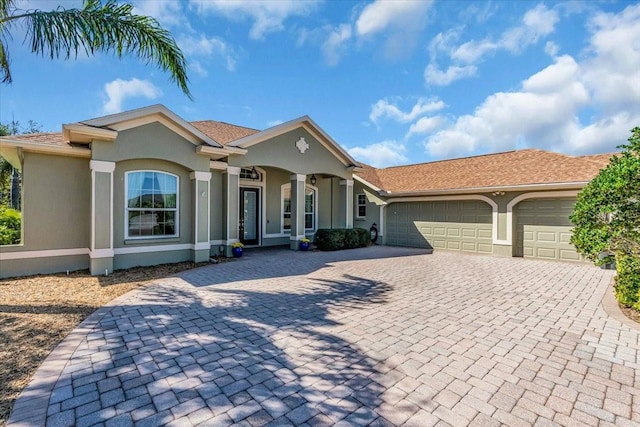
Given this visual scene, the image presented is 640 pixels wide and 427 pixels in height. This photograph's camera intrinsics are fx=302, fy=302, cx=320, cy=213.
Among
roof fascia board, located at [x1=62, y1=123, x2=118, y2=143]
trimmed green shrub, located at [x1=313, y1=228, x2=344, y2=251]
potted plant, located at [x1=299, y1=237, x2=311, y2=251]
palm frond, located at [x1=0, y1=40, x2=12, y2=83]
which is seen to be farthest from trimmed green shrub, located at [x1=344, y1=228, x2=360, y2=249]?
palm frond, located at [x1=0, y1=40, x2=12, y2=83]

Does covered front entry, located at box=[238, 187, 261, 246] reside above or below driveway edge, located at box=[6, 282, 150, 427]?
above

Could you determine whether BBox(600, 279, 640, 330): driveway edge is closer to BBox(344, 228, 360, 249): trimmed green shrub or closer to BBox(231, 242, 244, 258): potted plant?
BBox(344, 228, 360, 249): trimmed green shrub

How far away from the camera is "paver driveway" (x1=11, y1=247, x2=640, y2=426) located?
2773 mm

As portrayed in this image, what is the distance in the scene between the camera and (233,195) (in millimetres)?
11484

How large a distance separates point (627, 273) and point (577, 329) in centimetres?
239

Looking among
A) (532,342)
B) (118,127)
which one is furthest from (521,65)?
(118,127)

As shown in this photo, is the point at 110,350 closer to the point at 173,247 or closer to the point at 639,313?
the point at 173,247

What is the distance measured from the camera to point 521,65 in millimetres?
12422

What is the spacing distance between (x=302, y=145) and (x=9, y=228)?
1046 cm

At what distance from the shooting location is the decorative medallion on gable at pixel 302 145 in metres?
13.6

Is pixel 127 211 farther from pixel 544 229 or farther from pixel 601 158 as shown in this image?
pixel 601 158

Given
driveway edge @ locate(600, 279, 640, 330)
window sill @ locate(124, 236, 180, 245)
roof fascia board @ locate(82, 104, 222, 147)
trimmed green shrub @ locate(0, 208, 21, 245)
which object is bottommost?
driveway edge @ locate(600, 279, 640, 330)

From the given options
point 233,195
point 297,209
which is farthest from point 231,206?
point 297,209

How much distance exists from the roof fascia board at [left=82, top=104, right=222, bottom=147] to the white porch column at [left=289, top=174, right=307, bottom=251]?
13.8ft
